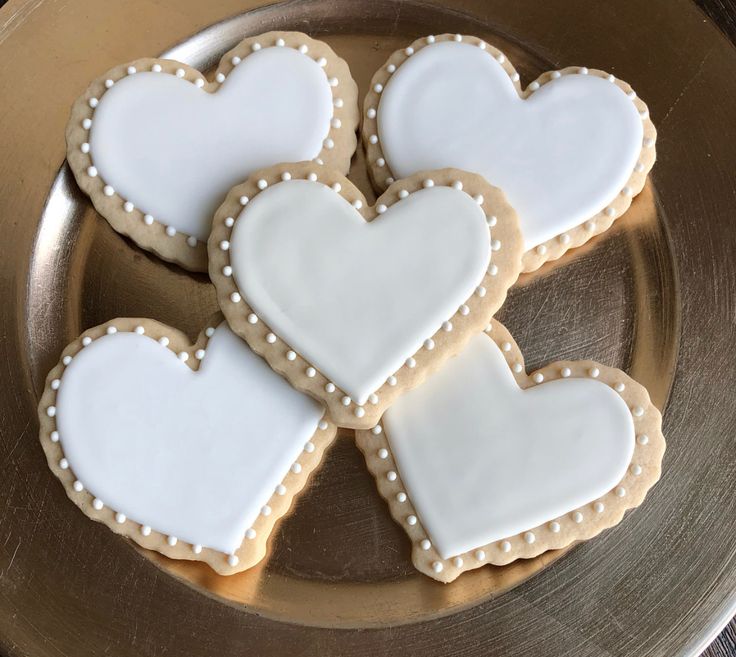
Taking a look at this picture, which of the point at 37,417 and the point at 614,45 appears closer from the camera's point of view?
the point at 37,417

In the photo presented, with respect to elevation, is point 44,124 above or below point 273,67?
above

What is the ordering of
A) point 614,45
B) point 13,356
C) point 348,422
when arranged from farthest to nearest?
point 614,45
point 13,356
point 348,422

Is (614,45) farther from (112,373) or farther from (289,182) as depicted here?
(112,373)

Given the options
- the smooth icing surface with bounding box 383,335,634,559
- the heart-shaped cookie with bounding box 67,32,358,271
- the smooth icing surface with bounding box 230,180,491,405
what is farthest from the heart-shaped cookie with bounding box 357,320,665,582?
the heart-shaped cookie with bounding box 67,32,358,271

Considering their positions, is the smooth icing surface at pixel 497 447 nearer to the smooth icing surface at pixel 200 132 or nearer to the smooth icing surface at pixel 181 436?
the smooth icing surface at pixel 181 436

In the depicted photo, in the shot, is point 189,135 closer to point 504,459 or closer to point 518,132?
point 518,132

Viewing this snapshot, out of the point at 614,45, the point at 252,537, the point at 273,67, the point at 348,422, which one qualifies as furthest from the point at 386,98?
the point at 252,537
